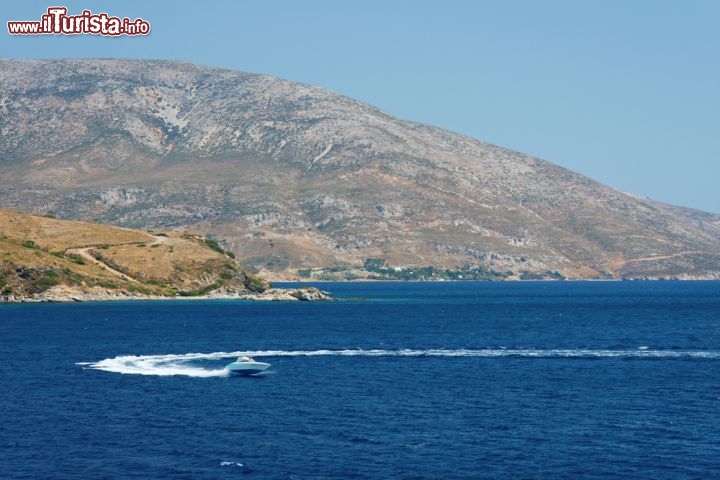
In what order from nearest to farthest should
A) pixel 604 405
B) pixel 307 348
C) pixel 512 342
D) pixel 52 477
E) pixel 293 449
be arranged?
pixel 52 477
pixel 293 449
pixel 604 405
pixel 307 348
pixel 512 342

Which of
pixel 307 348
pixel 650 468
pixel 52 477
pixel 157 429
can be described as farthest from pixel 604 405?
pixel 307 348

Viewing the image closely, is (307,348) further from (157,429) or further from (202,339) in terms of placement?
(157,429)

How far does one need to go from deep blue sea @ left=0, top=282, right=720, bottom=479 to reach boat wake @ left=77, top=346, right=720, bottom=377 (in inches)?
12.1

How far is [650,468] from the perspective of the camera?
260 ft

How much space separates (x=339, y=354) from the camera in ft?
513

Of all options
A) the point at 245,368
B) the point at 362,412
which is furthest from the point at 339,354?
the point at 362,412

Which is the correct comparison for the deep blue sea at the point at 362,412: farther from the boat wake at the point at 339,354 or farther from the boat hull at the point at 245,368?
the boat hull at the point at 245,368

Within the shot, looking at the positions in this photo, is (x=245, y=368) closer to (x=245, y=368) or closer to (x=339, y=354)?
(x=245, y=368)

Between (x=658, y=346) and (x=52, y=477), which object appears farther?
(x=658, y=346)

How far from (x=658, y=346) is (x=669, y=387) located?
51014mm

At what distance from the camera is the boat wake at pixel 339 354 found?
138000 mm

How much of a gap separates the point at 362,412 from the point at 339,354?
53544 millimetres

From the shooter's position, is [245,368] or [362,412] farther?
[245,368]

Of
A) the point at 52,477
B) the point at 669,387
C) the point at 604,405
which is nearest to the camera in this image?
the point at 52,477
